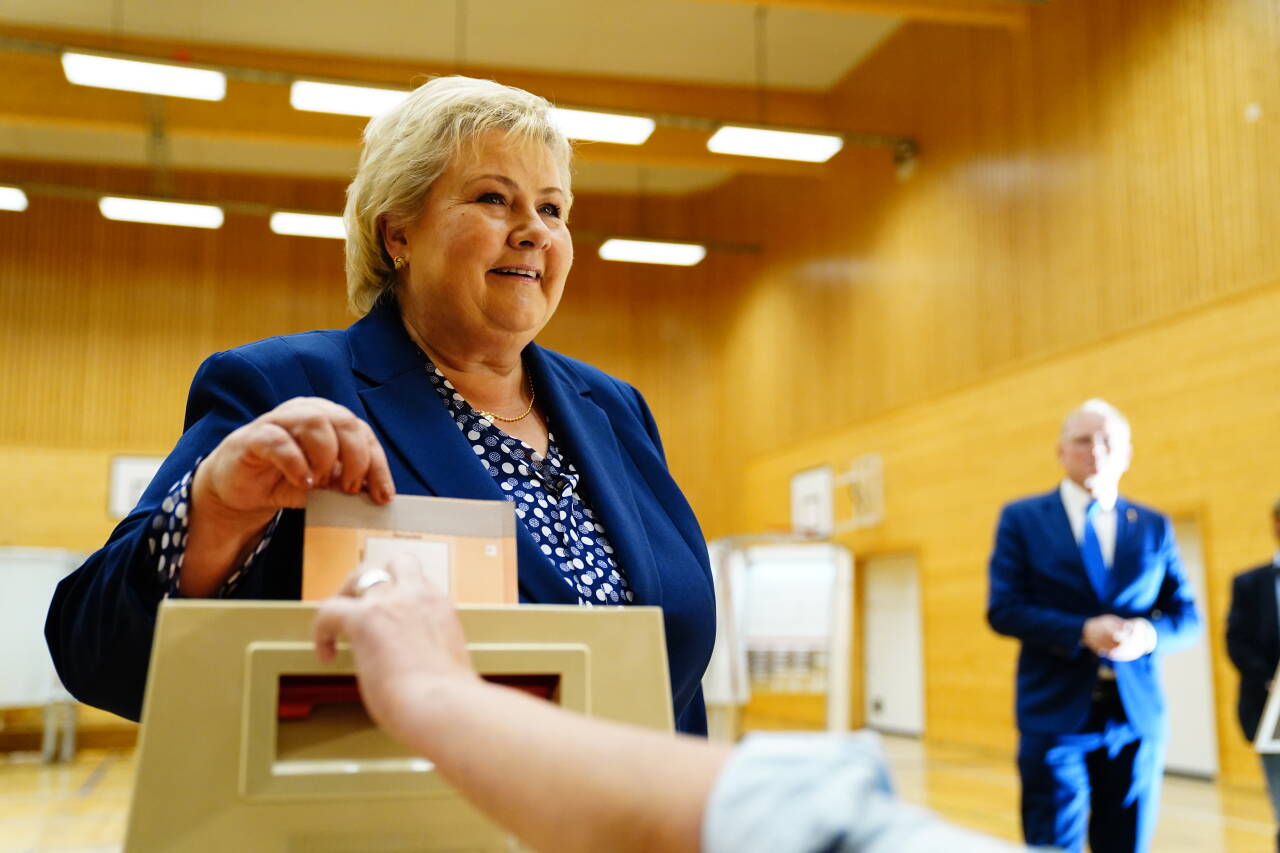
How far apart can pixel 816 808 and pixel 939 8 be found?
10.4m

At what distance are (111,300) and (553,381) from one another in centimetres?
1548

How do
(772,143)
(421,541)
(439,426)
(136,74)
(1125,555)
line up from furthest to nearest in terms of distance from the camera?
1. (772,143)
2. (136,74)
3. (1125,555)
4. (439,426)
5. (421,541)

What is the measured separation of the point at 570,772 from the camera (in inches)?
23.4

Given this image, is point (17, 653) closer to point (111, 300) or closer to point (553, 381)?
point (111, 300)

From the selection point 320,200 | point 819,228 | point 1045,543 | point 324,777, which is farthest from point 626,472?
point 320,200

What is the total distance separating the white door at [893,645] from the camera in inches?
477

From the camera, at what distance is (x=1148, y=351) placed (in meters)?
8.92

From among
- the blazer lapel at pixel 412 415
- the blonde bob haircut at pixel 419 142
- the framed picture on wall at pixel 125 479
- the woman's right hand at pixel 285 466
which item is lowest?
the woman's right hand at pixel 285 466

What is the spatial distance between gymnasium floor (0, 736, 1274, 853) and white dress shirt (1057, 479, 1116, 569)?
7.38ft

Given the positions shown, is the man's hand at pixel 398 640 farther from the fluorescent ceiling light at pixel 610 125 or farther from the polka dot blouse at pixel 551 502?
the fluorescent ceiling light at pixel 610 125

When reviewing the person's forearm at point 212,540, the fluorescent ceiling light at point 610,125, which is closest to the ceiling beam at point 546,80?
the fluorescent ceiling light at point 610,125

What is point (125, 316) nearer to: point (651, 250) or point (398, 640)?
point (651, 250)

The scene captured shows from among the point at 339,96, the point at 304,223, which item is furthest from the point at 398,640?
the point at 304,223

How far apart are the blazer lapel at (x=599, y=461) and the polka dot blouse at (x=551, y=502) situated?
0.6 inches
